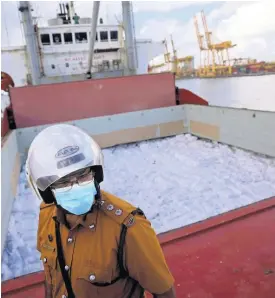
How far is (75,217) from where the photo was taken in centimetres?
84

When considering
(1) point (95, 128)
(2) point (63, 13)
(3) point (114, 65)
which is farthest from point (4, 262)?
(2) point (63, 13)

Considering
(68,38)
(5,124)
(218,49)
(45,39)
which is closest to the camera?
(5,124)

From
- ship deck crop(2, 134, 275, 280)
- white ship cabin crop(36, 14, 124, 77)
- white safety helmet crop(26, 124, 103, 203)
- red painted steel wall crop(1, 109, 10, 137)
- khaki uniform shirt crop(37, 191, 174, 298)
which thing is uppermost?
white ship cabin crop(36, 14, 124, 77)

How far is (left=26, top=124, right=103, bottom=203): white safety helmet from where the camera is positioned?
0.81 meters

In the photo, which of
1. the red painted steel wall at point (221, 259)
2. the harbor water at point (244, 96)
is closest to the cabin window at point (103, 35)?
the harbor water at point (244, 96)

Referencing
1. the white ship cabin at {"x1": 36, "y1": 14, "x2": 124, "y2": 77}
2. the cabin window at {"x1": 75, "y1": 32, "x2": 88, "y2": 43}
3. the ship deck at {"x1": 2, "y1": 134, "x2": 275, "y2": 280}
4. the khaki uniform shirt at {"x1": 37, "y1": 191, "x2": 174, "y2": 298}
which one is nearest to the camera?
the khaki uniform shirt at {"x1": 37, "y1": 191, "x2": 174, "y2": 298}

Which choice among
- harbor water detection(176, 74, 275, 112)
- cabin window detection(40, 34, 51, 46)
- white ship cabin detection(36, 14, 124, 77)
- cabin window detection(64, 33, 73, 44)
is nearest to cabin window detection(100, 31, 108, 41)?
white ship cabin detection(36, 14, 124, 77)

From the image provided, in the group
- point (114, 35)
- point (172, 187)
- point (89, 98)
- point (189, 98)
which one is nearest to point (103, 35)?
point (114, 35)

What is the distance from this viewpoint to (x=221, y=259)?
67.3 inches

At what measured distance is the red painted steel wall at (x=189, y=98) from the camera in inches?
236

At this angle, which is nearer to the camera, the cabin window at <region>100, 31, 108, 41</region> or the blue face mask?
the blue face mask

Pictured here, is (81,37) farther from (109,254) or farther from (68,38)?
(109,254)

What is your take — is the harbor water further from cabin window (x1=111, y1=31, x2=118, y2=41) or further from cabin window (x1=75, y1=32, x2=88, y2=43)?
cabin window (x1=75, y1=32, x2=88, y2=43)

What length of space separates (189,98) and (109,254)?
5.54 m
